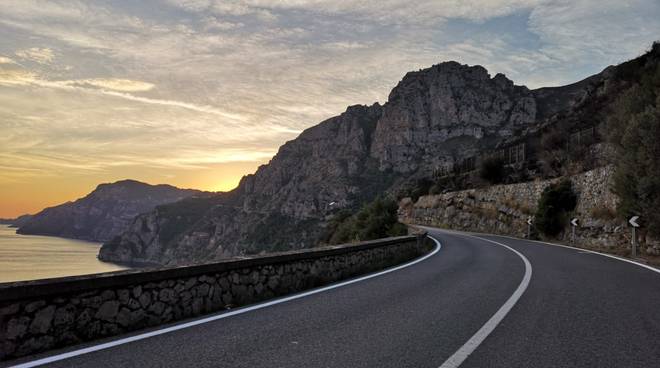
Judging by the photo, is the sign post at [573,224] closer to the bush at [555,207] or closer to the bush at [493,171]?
the bush at [555,207]

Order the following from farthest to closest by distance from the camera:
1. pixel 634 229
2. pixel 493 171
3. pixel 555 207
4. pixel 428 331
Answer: pixel 493 171 → pixel 555 207 → pixel 634 229 → pixel 428 331

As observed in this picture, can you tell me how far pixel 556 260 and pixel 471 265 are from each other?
3529mm

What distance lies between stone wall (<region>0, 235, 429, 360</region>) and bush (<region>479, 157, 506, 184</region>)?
3752 centimetres

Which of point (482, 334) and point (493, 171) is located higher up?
point (493, 171)

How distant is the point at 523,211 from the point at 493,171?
11905 millimetres

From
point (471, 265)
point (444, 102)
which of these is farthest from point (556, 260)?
point (444, 102)

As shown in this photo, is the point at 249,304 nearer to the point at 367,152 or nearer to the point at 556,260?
the point at 556,260

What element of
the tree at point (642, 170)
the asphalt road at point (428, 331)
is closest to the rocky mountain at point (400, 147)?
the tree at point (642, 170)

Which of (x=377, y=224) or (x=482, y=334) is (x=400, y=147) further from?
(x=482, y=334)

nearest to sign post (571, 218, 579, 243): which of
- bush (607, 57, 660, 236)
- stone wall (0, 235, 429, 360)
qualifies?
bush (607, 57, 660, 236)

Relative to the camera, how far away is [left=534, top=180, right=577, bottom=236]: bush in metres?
26.3

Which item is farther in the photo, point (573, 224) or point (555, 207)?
point (555, 207)

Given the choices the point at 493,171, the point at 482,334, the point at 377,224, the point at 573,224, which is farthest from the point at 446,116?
the point at 482,334

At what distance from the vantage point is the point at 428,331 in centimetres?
545
